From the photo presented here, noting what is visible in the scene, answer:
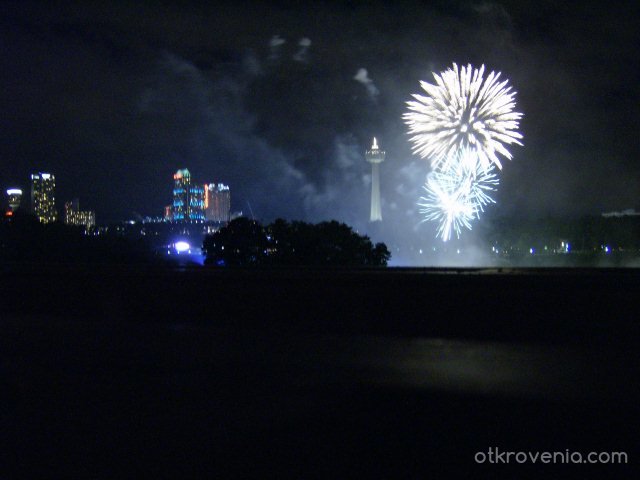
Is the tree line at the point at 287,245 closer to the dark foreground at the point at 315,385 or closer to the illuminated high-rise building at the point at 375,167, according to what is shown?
the dark foreground at the point at 315,385

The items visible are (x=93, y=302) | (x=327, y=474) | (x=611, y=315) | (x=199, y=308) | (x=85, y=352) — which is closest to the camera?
(x=327, y=474)

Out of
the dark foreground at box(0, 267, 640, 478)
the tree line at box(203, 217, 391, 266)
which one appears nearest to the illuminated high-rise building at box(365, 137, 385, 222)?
the tree line at box(203, 217, 391, 266)

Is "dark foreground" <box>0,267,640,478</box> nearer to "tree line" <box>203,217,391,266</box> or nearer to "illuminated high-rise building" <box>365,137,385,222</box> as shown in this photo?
"tree line" <box>203,217,391,266</box>

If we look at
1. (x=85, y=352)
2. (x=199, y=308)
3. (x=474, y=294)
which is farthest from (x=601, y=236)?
(x=85, y=352)

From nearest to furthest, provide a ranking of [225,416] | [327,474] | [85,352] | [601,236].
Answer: [327,474], [225,416], [85,352], [601,236]

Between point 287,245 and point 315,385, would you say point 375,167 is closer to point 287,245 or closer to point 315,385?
point 287,245

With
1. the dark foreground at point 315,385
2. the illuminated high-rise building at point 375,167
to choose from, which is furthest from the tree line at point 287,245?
the illuminated high-rise building at point 375,167

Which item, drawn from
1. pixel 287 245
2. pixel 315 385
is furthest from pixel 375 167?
pixel 315 385

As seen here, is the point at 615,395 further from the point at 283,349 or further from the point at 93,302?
the point at 93,302

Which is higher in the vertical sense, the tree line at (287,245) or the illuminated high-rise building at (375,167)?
the illuminated high-rise building at (375,167)

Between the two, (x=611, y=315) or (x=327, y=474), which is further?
(x=611, y=315)
